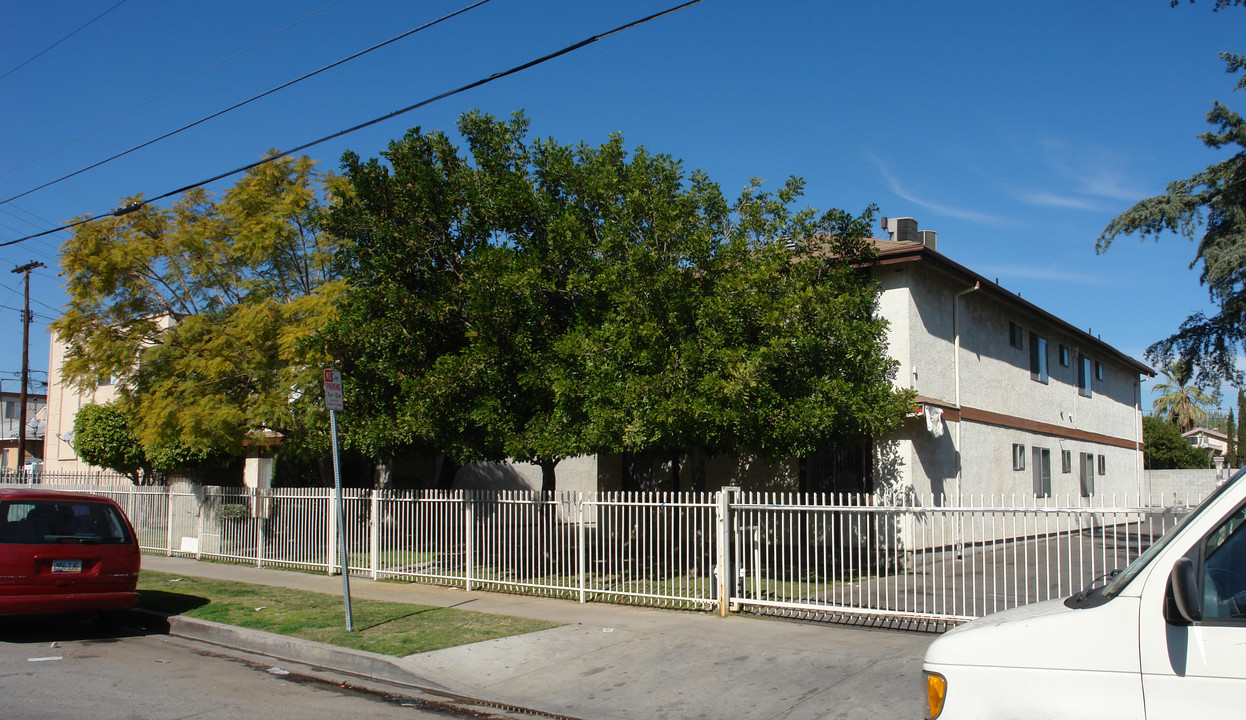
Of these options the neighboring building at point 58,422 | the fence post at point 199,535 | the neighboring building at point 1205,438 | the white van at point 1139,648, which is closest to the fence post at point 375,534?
the fence post at point 199,535

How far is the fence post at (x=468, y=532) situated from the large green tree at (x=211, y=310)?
432 centimetres

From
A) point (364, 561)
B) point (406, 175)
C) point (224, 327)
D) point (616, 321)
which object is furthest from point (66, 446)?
point (616, 321)

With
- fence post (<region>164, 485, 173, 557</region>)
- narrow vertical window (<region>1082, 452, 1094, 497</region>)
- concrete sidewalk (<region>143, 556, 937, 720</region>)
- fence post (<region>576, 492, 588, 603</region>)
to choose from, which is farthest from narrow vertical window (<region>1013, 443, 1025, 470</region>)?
fence post (<region>164, 485, 173, 557</region>)

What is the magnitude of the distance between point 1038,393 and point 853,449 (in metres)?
7.80

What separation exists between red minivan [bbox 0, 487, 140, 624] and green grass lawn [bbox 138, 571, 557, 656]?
1.20 metres

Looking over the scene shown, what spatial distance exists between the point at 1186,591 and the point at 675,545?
10944 mm

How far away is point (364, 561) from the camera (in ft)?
51.6

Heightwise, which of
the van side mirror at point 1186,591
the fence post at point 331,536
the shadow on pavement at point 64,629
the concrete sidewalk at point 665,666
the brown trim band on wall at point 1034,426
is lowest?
the shadow on pavement at point 64,629

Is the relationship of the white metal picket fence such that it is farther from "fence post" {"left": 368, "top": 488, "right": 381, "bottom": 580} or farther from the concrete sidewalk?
the concrete sidewalk

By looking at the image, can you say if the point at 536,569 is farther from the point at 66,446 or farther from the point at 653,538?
the point at 66,446

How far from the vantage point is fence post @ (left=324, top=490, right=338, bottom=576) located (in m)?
15.7

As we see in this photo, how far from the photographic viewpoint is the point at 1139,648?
3.46 m

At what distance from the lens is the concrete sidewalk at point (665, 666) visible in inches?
289

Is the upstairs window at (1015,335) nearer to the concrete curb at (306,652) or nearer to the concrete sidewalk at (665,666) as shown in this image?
the concrete sidewalk at (665,666)
